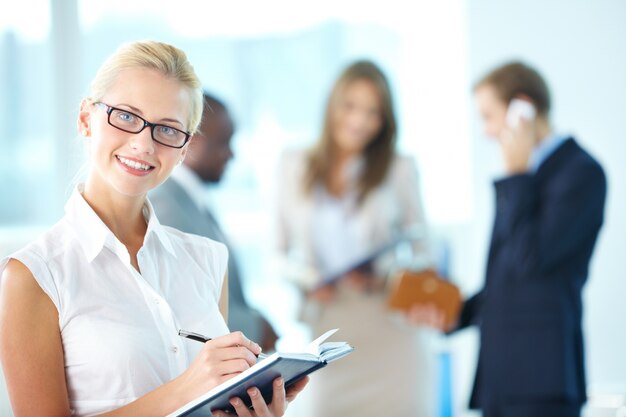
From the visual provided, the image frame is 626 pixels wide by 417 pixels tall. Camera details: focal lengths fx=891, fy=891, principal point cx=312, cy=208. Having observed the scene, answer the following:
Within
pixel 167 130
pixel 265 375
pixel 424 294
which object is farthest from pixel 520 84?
pixel 265 375

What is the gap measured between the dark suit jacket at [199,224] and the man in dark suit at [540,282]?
1381 mm

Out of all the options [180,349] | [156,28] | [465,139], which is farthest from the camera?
[465,139]

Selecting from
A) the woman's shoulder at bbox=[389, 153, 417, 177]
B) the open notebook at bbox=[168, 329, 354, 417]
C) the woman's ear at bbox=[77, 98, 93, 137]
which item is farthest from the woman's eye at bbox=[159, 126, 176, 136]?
the woman's shoulder at bbox=[389, 153, 417, 177]

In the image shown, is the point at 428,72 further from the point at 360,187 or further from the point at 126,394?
the point at 126,394

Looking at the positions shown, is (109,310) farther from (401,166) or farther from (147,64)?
(401,166)

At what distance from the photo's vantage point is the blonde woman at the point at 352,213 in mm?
3232

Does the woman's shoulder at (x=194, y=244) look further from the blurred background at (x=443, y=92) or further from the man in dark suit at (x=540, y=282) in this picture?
the blurred background at (x=443, y=92)

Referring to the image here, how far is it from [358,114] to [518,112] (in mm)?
564

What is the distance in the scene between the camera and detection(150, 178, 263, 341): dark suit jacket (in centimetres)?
151

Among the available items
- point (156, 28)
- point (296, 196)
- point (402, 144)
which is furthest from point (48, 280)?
point (402, 144)

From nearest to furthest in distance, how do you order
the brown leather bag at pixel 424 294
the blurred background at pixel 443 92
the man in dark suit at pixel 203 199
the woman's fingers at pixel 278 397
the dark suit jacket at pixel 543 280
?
the woman's fingers at pixel 278 397, the man in dark suit at pixel 203 199, the dark suit jacket at pixel 543 280, the brown leather bag at pixel 424 294, the blurred background at pixel 443 92

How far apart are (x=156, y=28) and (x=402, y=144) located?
1375mm

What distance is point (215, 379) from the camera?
Answer: 1194mm

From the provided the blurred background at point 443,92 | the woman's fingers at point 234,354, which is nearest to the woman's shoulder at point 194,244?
the woman's fingers at point 234,354
